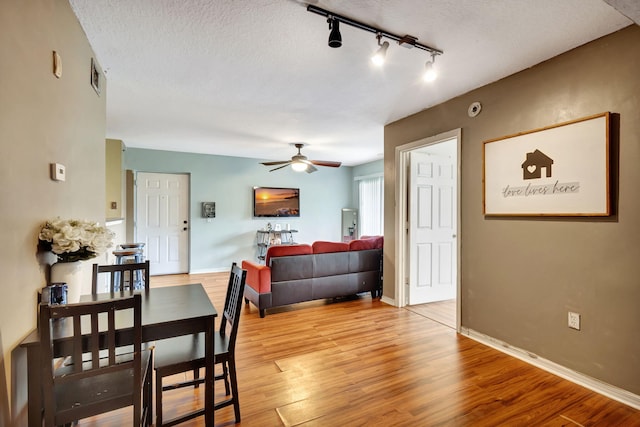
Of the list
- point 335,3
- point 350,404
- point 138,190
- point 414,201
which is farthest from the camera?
point 138,190

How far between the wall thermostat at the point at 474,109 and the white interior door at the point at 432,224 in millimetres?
1018

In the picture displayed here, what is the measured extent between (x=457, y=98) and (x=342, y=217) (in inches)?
191

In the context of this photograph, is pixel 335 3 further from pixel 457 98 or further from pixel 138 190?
pixel 138 190

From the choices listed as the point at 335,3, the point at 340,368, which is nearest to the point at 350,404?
the point at 340,368

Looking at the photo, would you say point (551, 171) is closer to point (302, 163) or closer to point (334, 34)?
point (334, 34)

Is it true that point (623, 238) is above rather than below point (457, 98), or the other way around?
below

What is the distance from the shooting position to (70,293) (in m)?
1.55

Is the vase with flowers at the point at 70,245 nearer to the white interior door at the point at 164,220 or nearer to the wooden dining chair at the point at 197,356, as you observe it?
the wooden dining chair at the point at 197,356

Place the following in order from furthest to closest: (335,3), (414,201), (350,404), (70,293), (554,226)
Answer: (414,201), (554,226), (350,404), (335,3), (70,293)

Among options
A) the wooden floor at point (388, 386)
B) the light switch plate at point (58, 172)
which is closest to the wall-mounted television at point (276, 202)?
the wooden floor at point (388, 386)

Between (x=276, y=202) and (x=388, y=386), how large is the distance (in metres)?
5.21

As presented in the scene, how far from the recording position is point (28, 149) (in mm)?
1336

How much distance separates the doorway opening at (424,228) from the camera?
13.1 feet

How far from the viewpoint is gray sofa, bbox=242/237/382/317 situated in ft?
12.3
